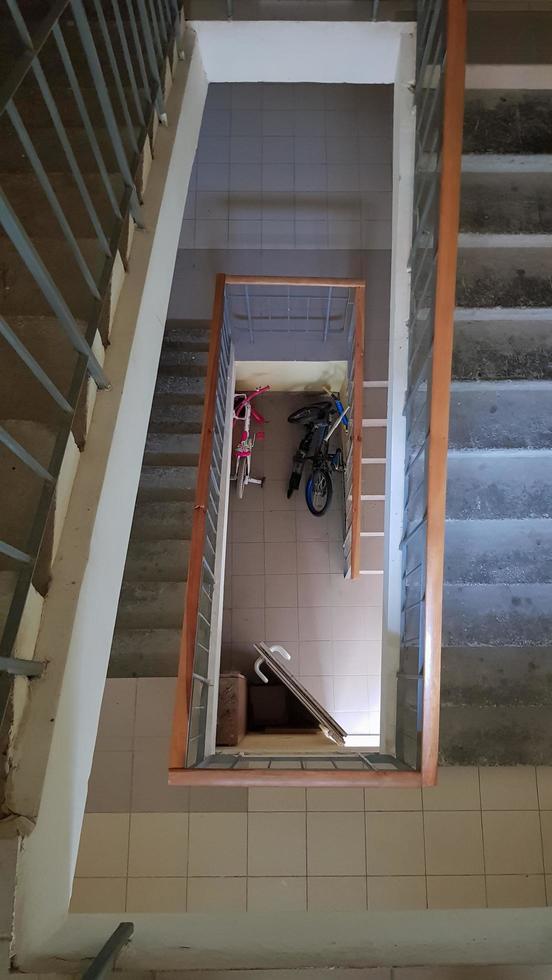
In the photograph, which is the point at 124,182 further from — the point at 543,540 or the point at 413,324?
the point at 543,540

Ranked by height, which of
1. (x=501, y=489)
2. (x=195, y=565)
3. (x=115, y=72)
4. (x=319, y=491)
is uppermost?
(x=319, y=491)

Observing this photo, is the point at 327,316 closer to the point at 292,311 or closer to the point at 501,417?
the point at 292,311

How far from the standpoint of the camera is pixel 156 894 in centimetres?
263

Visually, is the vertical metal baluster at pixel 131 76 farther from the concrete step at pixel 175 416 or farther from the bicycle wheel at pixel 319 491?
the bicycle wheel at pixel 319 491

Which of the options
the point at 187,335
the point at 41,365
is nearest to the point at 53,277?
the point at 41,365

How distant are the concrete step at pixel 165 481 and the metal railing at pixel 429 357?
1.55 meters

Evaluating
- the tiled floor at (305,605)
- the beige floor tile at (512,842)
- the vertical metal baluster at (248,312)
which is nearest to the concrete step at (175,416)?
the vertical metal baluster at (248,312)

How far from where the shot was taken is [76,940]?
138 cm

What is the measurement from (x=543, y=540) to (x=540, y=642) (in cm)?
44

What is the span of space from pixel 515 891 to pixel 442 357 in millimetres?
2163

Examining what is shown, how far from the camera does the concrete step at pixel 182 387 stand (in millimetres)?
4332

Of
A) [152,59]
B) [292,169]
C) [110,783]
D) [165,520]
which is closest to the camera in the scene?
[152,59]

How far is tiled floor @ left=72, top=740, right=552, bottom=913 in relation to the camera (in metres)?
2.60

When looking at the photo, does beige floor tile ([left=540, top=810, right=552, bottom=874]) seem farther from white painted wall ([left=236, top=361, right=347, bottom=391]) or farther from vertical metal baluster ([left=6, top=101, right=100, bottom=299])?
white painted wall ([left=236, top=361, right=347, bottom=391])
